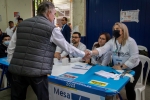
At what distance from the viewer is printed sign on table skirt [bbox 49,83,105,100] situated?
1607mm

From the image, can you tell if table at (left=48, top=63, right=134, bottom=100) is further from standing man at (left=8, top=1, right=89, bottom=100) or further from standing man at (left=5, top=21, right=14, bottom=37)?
standing man at (left=5, top=21, right=14, bottom=37)

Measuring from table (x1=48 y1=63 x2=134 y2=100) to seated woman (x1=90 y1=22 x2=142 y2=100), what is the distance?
0.91 ft

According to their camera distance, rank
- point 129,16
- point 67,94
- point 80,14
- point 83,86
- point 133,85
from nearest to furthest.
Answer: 1. point 83,86
2. point 67,94
3. point 133,85
4. point 129,16
5. point 80,14

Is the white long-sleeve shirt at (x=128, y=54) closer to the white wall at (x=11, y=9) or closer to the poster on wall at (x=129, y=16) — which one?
the poster on wall at (x=129, y=16)

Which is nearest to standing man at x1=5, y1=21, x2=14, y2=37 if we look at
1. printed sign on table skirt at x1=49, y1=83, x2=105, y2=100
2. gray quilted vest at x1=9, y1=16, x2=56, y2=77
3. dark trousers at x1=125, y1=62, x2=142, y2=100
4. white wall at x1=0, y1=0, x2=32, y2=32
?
white wall at x1=0, y1=0, x2=32, y2=32

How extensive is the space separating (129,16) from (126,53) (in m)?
2.19

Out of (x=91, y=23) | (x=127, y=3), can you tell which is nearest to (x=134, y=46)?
(x=127, y=3)

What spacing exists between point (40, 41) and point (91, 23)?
3504mm

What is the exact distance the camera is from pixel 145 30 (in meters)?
3.90

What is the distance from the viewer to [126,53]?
2.18 metres

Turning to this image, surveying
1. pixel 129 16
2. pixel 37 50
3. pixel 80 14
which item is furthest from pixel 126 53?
pixel 80 14

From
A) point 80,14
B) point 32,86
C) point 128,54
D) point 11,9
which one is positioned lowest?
point 32,86

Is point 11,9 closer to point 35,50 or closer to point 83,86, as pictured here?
point 35,50

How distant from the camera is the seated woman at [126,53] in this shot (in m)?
2.13
